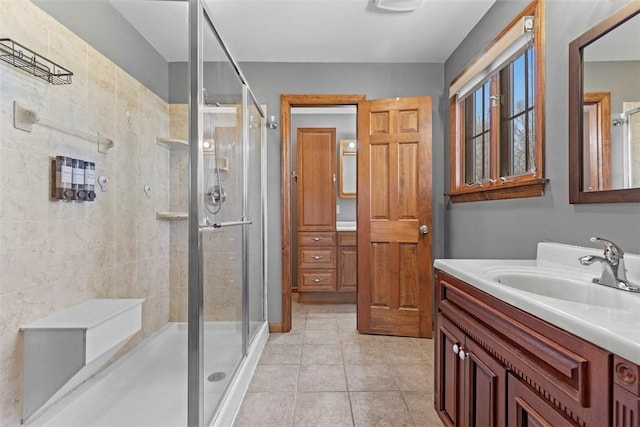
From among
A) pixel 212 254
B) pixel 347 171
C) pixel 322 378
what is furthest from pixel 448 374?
pixel 347 171

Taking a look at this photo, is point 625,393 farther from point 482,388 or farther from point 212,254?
point 212,254

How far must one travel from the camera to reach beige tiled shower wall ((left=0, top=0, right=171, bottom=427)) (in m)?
1.47

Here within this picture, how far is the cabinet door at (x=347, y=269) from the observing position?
13.1 feet

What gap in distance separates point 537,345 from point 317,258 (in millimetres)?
3221

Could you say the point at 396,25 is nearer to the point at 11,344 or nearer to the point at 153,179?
the point at 153,179

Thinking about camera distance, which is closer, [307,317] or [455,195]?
[455,195]

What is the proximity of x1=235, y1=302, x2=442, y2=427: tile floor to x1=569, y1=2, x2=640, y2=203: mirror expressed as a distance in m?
1.34

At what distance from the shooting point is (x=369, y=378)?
2.14 meters

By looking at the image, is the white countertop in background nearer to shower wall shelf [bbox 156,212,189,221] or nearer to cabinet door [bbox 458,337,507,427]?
shower wall shelf [bbox 156,212,189,221]

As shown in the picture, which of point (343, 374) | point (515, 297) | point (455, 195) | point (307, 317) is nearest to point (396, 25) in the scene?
point (455, 195)

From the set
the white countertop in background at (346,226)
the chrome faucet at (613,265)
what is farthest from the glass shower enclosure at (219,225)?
the white countertop in background at (346,226)

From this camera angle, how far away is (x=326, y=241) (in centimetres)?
402

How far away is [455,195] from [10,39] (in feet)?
9.33

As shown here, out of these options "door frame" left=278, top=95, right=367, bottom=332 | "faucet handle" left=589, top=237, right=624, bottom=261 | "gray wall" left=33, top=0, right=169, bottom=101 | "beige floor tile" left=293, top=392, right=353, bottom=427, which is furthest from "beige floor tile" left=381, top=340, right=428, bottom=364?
"gray wall" left=33, top=0, right=169, bottom=101
